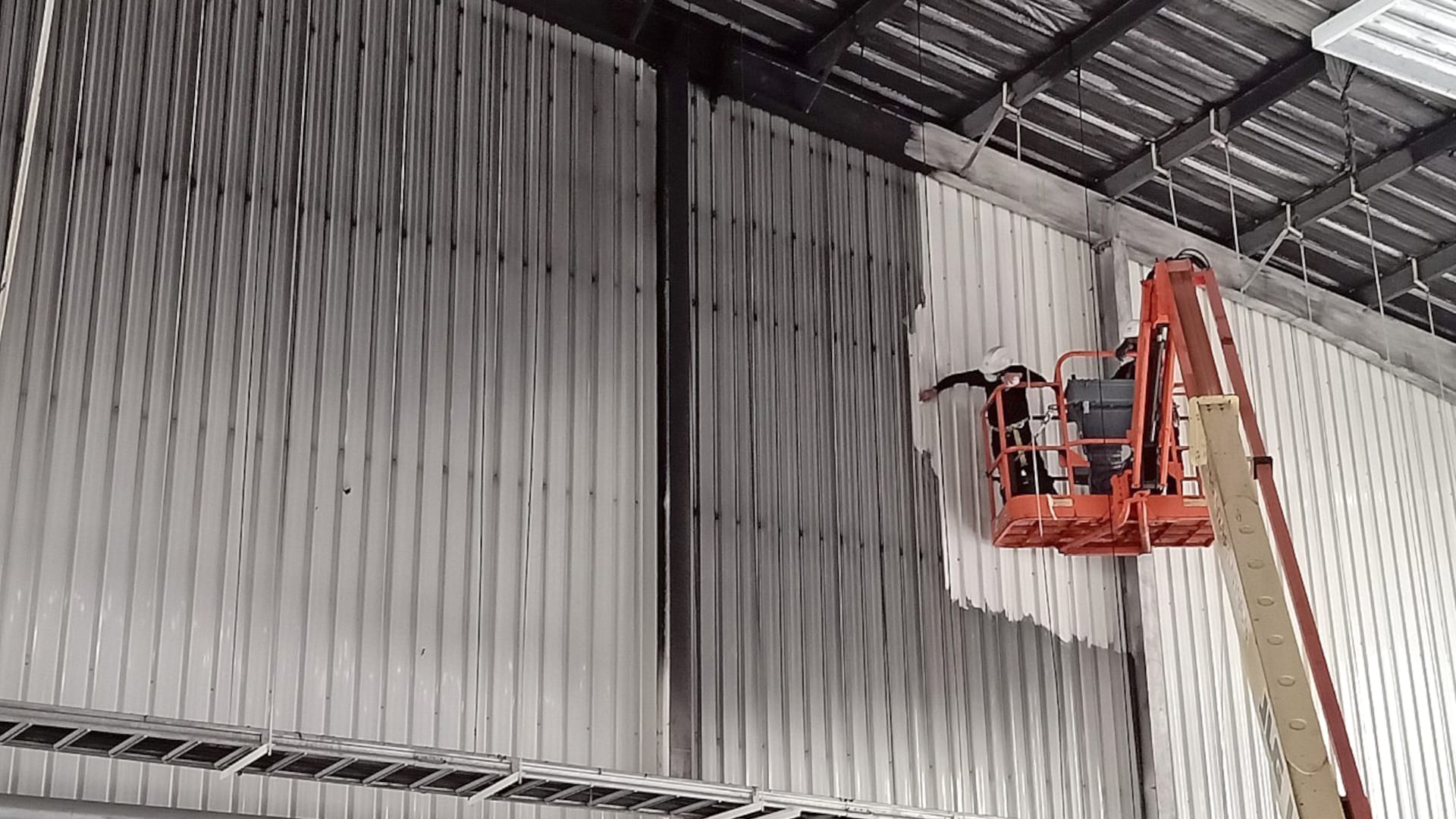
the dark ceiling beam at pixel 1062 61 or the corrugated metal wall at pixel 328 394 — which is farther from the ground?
the dark ceiling beam at pixel 1062 61

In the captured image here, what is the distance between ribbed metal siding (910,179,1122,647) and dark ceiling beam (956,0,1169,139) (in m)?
1.06

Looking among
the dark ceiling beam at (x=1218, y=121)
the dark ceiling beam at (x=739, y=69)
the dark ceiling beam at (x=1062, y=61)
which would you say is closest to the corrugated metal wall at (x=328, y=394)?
the dark ceiling beam at (x=739, y=69)

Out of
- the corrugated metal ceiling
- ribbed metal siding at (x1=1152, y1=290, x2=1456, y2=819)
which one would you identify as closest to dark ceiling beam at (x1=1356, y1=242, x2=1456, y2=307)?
the corrugated metal ceiling

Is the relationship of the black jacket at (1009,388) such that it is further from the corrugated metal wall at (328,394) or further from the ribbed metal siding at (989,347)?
the corrugated metal wall at (328,394)

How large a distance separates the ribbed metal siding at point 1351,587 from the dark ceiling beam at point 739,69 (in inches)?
279

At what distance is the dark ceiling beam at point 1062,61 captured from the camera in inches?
763

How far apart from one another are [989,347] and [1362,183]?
633 centimetres

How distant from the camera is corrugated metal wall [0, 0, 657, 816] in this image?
13.8 meters

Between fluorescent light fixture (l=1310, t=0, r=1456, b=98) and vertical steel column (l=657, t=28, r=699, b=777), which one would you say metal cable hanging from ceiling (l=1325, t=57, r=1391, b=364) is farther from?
vertical steel column (l=657, t=28, r=699, b=777)

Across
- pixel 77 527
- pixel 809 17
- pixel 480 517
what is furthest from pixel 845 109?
pixel 77 527

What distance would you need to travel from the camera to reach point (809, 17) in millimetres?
20047

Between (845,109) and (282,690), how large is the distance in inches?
422

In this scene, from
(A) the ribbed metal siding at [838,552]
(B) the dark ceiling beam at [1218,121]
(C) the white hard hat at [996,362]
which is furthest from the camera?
(C) the white hard hat at [996,362]

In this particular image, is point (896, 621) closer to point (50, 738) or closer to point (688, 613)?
point (688, 613)
